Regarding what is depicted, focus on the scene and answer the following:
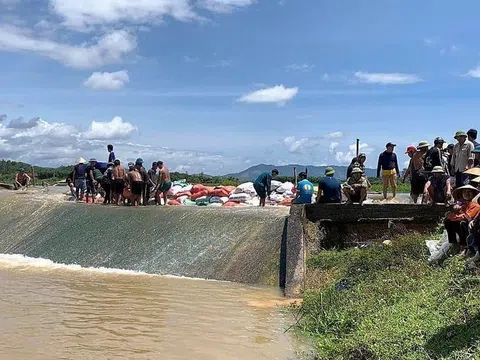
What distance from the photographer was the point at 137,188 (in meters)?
15.3

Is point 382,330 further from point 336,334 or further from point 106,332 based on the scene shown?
point 106,332

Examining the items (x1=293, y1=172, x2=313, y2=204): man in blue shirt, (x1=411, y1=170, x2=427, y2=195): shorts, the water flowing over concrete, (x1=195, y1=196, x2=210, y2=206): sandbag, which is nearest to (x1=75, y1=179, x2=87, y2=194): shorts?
the water flowing over concrete

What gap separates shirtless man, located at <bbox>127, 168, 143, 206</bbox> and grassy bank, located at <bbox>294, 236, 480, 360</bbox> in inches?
285

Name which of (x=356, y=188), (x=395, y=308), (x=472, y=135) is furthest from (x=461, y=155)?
(x=395, y=308)

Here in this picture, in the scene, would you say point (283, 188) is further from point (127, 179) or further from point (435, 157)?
point (435, 157)

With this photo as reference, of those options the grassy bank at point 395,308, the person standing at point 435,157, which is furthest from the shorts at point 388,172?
the grassy bank at point 395,308

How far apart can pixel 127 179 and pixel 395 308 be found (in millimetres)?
10406

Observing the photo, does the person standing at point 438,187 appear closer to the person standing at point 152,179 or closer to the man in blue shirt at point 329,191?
the man in blue shirt at point 329,191

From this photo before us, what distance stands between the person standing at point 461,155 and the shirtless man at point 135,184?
796 centimetres

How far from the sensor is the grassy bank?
17.1 feet

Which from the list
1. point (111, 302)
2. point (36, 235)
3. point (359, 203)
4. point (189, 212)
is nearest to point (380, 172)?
point (359, 203)

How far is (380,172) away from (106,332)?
7.91 metres

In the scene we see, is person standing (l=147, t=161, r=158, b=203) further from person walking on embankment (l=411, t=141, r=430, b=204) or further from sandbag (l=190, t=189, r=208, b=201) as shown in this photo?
person walking on embankment (l=411, t=141, r=430, b=204)

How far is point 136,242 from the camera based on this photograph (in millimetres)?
12805
